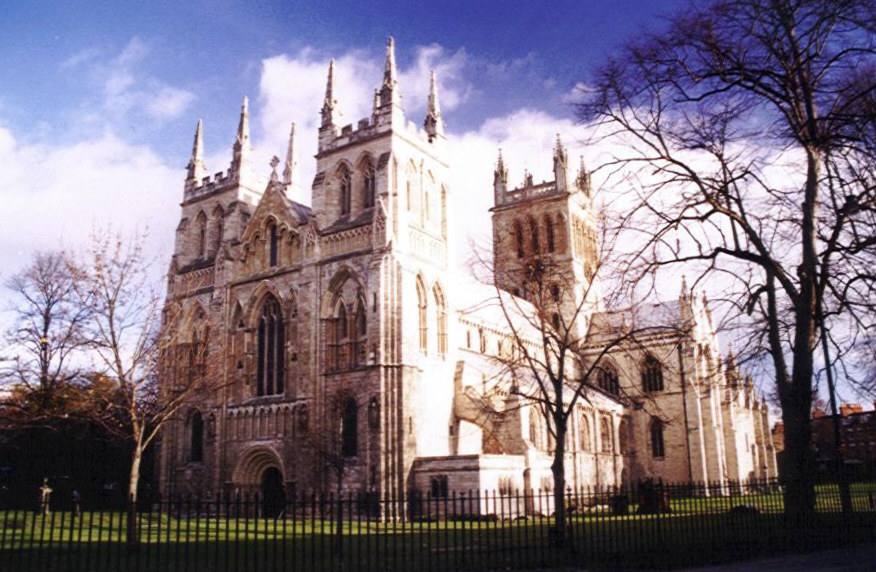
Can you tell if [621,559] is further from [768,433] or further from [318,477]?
[768,433]

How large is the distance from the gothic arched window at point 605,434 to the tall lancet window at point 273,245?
22403mm

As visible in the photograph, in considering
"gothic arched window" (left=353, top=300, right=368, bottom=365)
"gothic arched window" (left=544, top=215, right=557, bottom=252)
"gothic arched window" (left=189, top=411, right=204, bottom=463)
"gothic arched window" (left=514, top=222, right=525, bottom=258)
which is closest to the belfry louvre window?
"gothic arched window" (left=353, top=300, right=368, bottom=365)

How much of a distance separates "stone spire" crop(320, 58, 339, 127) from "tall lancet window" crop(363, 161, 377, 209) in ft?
13.0

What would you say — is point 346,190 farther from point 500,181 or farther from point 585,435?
point 500,181

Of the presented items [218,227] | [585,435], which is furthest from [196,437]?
[585,435]

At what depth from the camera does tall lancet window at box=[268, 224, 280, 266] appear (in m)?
39.3

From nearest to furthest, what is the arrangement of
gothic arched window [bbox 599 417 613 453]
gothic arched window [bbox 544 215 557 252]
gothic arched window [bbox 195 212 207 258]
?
gothic arched window [bbox 195 212 207 258] → gothic arched window [bbox 599 417 613 453] → gothic arched window [bbox 544 215 557 252]

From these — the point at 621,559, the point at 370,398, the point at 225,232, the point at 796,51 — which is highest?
the point at 225,232

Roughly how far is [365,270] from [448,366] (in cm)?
629

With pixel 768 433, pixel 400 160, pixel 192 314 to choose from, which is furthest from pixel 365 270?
pixel 768 433

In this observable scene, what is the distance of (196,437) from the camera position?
40531 mm

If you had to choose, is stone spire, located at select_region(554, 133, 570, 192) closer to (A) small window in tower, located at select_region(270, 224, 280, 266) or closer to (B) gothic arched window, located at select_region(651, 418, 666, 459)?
(B) gothic arched window, located at select_region(651, 418, 666, 459)

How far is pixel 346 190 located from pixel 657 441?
92.0ft

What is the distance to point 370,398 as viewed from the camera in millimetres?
32719
